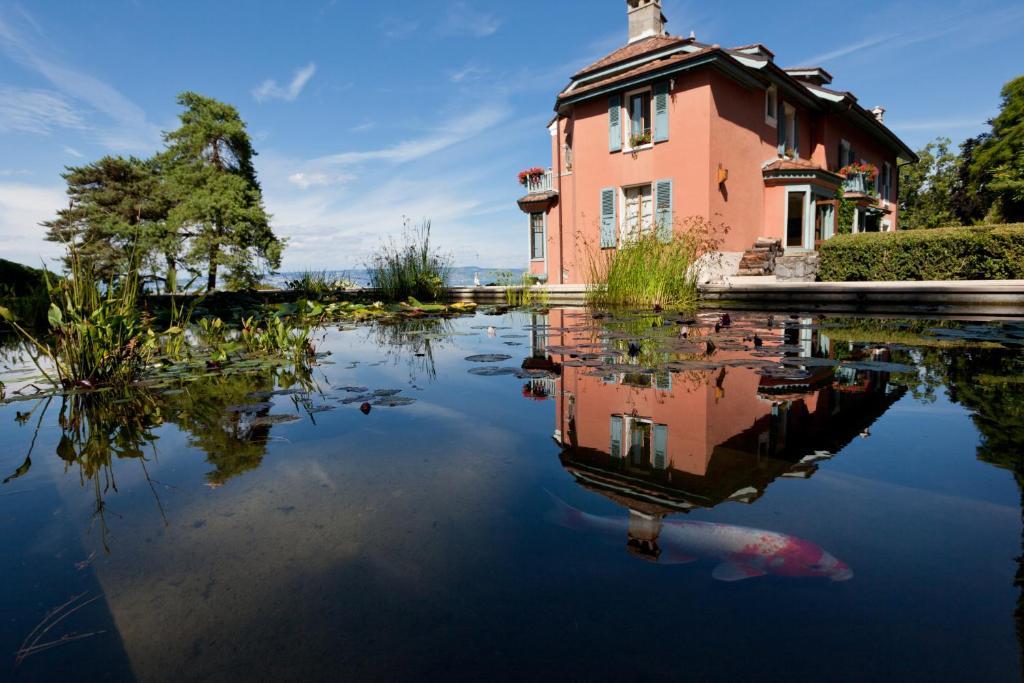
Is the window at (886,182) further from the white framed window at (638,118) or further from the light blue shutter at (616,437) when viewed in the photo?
the light blue shutter at (616,437)

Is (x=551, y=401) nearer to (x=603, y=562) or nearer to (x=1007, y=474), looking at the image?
(x=603, y=562)

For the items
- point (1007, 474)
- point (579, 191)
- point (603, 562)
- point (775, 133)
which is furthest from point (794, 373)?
point (775, 133)

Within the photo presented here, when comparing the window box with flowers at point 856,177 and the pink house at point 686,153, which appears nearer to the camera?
the pink house at point 686,153

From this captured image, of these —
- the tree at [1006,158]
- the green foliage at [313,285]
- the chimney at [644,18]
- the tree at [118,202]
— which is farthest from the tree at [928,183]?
the tree at [118,202]

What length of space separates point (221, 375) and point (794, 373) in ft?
9.65

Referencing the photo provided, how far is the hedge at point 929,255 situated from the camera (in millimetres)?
7613

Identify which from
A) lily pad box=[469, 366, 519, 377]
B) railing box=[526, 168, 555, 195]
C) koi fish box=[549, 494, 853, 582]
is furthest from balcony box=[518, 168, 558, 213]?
koi fish box=[549, 494, 853, 582]

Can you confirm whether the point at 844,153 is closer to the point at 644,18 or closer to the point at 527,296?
the point at 644,18

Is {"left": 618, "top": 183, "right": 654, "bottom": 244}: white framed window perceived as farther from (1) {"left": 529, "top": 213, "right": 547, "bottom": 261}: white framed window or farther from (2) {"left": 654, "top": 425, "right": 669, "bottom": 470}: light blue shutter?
(2) {"left": 654, "top": 425, "right": 669, "bottom": 470}: light blue shutter

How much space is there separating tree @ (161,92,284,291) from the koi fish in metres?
19.0

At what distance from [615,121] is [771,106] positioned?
12.8 ft

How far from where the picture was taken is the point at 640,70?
10.5 metres

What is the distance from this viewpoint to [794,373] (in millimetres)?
2441

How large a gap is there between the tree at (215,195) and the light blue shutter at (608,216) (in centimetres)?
1248
